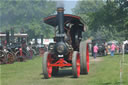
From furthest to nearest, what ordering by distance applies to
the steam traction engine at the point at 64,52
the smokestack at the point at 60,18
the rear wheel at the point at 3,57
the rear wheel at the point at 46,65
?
1. the rear wheel at the point at 3,57
2. the smokestack at the point at 60,18
3. the steam traction engine at the point at 64,52
4. the rear wheel at the point at 46,65

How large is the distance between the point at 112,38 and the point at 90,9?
49.9ft

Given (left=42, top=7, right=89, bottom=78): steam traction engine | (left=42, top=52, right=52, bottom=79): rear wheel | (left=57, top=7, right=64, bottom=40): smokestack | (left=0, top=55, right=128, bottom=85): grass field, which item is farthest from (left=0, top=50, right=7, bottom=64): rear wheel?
(left=57, top=7, right=64, bottom=40): smokestack

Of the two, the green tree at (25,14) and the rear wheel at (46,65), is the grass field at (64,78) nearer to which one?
the rear wheel at (46,65)

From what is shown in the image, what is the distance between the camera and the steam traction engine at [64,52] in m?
12.1

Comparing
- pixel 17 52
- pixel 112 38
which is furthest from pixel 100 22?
pixel 112 38

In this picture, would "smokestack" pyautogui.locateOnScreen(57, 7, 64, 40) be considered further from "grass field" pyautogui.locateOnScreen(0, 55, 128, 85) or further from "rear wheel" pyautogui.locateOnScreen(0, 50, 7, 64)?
"rear wheel" pyautogui.locateOnScreen(0, 50, 7, 64)

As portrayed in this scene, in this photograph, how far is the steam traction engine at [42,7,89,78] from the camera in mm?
12133

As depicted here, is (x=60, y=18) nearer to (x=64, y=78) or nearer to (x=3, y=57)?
(x=64, y=78)

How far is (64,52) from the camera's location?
12367 millimetres

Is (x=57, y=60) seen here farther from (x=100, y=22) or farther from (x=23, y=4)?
(x=23, y=4)

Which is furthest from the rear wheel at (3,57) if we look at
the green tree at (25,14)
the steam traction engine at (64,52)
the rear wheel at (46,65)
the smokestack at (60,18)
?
the green tree at (25,14)

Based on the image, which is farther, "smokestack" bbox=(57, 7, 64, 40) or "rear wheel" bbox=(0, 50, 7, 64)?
"rear wheel" bbox=(0, 50, 7, 64)

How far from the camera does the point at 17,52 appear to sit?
23094 millimetres

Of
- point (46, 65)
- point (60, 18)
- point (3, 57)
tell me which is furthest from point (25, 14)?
point (46, 65)
